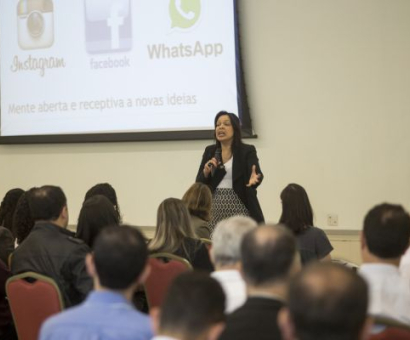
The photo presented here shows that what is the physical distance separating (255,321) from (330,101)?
4.18 meters

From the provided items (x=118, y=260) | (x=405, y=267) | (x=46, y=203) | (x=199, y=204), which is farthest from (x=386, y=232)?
(x=199, y=204)

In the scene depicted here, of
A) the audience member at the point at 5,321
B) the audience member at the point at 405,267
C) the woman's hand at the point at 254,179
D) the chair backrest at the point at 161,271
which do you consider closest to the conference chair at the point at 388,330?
the audience member at the point at 405,267

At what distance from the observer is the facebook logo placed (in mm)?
6305

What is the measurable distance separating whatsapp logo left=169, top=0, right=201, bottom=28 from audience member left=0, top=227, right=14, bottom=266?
10.1ft

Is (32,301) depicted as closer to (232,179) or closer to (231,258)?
(231,258)

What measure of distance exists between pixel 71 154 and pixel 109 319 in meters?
4.97

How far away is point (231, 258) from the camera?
94.0 inches

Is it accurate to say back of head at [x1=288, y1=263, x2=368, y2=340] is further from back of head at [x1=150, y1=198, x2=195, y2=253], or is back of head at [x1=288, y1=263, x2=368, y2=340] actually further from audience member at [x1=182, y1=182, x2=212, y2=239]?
audience member at [x1=182, y1=182, x2=212, y2=239]

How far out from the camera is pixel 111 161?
6512 millimetres

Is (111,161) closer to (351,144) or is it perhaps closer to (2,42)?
(2,42)

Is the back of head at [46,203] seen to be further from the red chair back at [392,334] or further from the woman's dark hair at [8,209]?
the red chair back at [392,334]

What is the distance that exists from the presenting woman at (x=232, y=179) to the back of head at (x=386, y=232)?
93.7 inches

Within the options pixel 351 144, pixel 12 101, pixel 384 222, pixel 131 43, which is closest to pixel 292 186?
pixel 384 222

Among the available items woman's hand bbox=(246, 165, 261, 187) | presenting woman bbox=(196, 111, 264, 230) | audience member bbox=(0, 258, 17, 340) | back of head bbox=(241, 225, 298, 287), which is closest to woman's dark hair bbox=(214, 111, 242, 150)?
presenting woman bbox=(196, 111, 264, 230)
